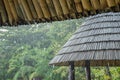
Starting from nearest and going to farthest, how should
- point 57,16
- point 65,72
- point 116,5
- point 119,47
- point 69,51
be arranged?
1. point 116,5
2. point 57,16
3. point 119,47
4. point 69,51
5. point 65,72

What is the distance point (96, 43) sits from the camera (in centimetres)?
670

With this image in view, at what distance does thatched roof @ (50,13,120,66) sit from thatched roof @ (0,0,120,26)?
13.1 feet

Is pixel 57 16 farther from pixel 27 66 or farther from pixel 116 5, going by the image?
pixel 27 66

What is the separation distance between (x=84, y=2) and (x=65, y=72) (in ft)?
53.5

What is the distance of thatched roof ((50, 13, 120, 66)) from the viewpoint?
620 cm

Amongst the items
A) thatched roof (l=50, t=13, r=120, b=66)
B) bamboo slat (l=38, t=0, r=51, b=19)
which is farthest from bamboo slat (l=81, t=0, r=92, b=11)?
thatched roof (l=50, t=13, r=120, b=66)

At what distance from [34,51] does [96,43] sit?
53.1 feet

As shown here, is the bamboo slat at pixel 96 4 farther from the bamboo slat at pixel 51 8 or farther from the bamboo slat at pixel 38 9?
the bamboo slat at pixel 38 9

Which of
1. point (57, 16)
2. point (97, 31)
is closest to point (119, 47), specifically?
point (97, 31)

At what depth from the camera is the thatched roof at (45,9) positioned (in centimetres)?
Answer: 199

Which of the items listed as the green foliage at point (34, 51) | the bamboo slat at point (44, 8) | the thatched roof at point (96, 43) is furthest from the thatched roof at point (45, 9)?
the green foliage at point (34, 51)

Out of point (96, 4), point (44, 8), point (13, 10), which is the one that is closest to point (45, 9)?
point (44, 8)

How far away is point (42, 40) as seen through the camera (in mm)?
24938

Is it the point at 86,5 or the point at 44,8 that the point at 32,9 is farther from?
the point at 86,5
